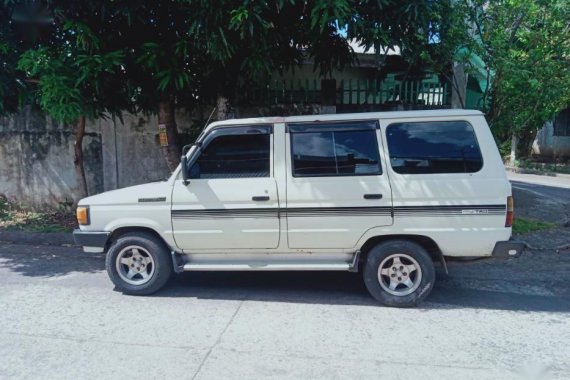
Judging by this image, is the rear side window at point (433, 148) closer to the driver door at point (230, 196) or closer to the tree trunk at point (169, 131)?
the driver door at point (230, 196)

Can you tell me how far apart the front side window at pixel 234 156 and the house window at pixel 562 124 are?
69.4 feet

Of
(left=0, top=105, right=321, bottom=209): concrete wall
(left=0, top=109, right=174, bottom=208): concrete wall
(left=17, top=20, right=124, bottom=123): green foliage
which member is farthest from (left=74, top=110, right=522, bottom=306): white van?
(left=0, top=109, right=174, bottom=208): concrete wall

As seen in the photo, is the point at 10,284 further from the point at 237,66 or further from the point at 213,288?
the point at 237,66

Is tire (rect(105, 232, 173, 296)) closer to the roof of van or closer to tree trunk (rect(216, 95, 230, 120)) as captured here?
the roof of van

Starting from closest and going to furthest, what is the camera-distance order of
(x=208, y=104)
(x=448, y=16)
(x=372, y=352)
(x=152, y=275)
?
(x=372, y=352) → (x=152, y=275) → (x=448, y=16) → (x=208, y=104)

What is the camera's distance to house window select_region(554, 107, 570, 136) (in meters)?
21.6

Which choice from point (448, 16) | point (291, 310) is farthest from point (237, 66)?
point (291, 310)

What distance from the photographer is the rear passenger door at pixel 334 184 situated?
4707mm

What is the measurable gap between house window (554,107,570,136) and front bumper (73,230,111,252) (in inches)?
877

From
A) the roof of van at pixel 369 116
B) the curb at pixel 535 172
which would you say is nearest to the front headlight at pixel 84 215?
the roof of van at pixel 369 116

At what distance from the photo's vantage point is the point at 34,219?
8688 millimetres

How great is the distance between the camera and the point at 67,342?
158 inches

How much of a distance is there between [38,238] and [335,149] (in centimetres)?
557

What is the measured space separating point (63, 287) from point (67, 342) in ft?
5.50
